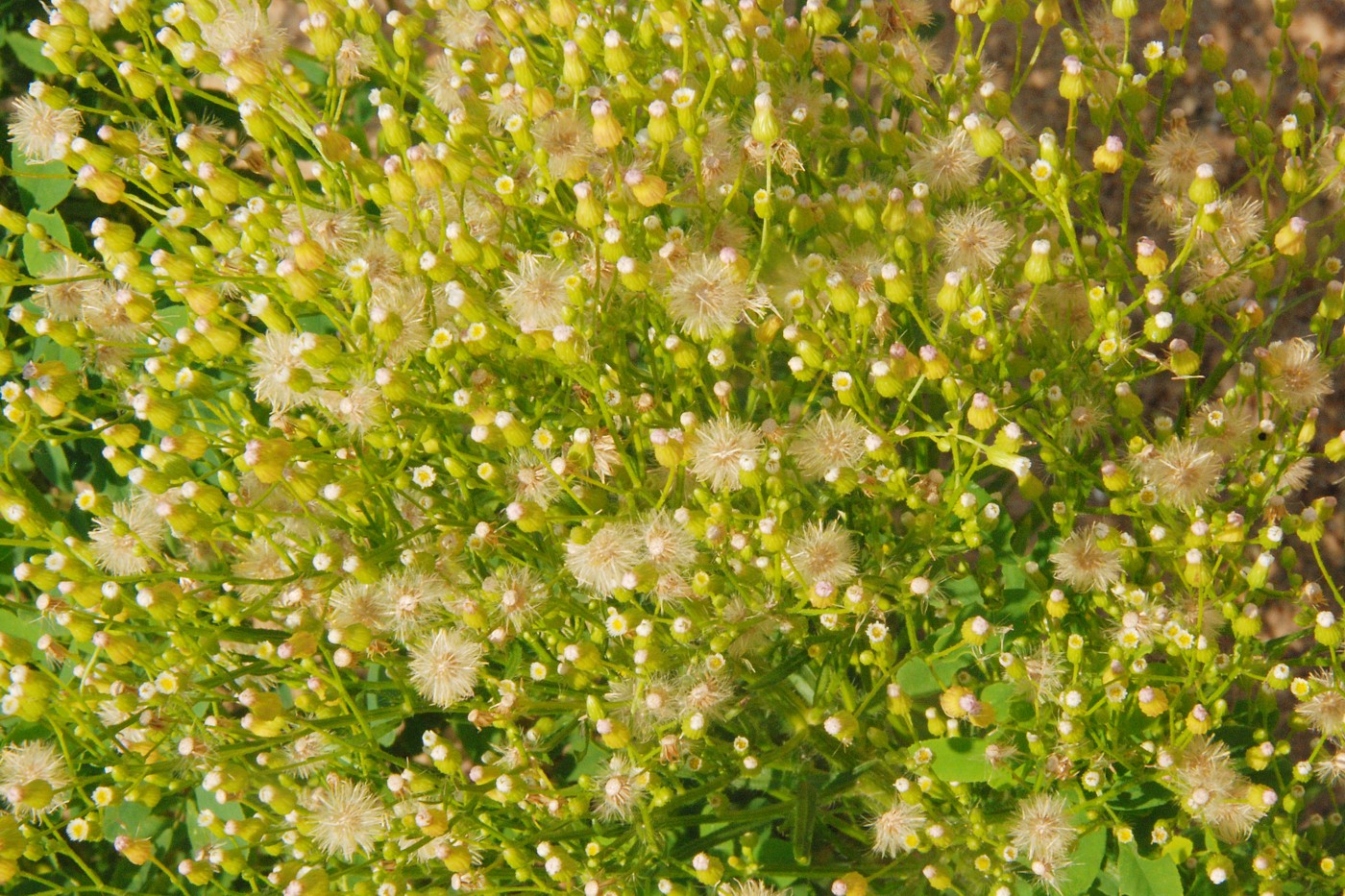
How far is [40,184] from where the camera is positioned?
1347mm

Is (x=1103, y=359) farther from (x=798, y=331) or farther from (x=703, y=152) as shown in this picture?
(x=703, y=152)

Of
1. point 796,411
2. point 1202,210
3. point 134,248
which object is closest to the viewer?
point 1202,210

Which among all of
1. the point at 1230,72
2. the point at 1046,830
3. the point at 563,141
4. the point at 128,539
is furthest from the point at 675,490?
the point at 1230,72

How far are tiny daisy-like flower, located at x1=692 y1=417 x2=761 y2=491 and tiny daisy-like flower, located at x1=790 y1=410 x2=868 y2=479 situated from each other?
0.05m

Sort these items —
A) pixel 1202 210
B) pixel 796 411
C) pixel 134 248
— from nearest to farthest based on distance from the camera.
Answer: pixel 1202 210 < pixel 134 248 < pixel 796 411

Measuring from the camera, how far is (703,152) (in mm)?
1045

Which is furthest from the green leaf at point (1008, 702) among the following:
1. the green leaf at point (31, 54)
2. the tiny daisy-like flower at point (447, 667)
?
the green leaf at point (31, 54)

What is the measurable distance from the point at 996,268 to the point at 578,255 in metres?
0.40

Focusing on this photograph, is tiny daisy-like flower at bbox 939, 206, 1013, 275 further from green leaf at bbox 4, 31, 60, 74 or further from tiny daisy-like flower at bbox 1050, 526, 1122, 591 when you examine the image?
green leaf at bbox 4, 31, 60, 74

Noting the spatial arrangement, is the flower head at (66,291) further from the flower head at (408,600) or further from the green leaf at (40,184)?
the flower head at (408,600)

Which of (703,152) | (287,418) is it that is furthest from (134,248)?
(703,152)

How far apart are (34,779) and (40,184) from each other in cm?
70

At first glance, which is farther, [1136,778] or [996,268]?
[996,268]

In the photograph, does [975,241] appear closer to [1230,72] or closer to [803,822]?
[803,822]
